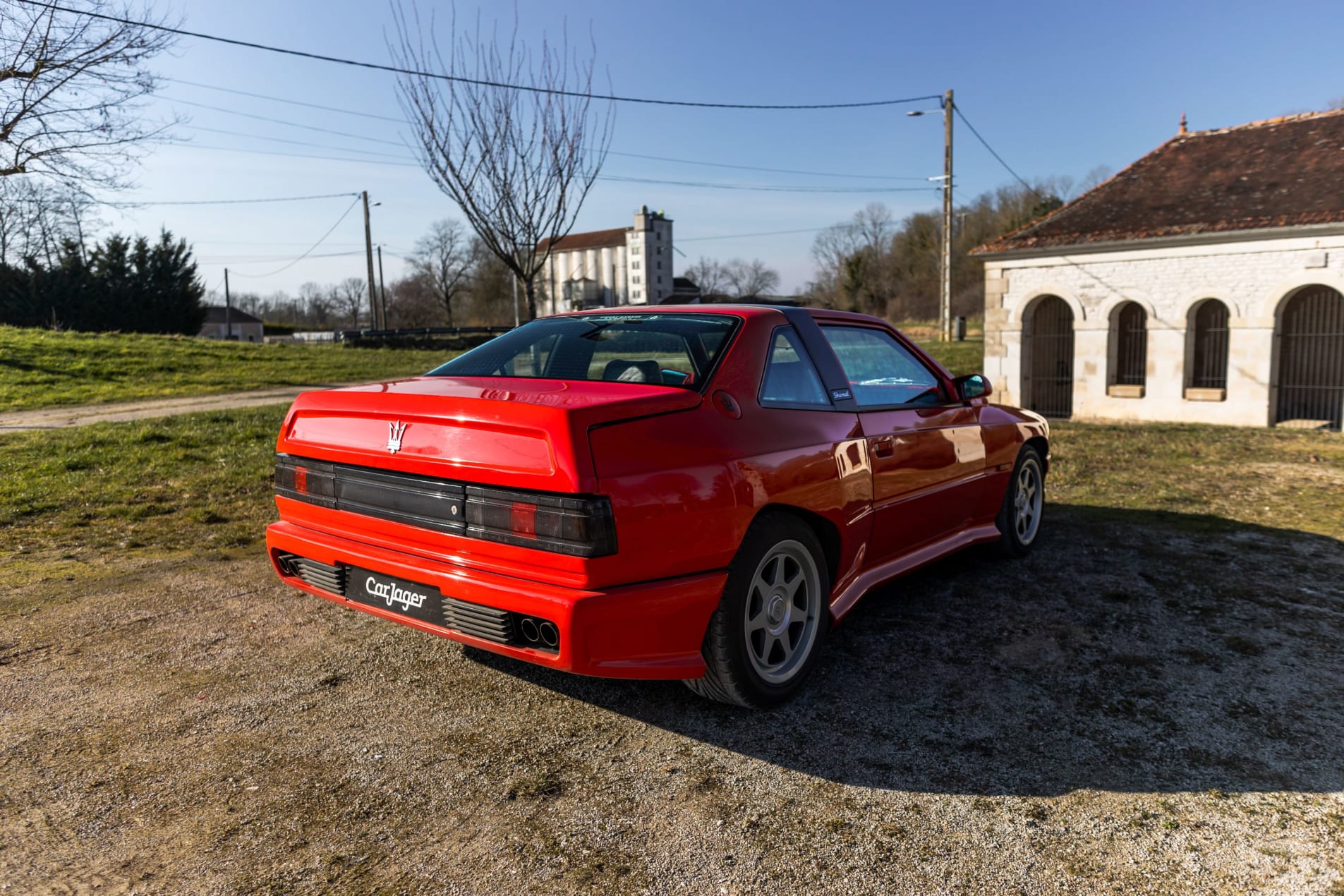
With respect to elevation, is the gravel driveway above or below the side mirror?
below

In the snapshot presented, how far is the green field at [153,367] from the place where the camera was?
15.8 m

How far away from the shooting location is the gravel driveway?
2291 mm

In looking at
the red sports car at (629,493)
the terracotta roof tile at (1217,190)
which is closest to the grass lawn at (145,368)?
the red sports car at (629,493)

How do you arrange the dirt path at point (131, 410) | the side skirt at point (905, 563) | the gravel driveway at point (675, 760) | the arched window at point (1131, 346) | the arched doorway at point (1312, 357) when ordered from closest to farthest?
the gravel driveway at point (675, 760)
the side skirt at point (905, 563)
the dirt path at point (131, 410)
the arched doorway at point (1312, 357)
the arched window at point (1131, 346)

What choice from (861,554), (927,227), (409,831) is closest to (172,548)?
(409,831)

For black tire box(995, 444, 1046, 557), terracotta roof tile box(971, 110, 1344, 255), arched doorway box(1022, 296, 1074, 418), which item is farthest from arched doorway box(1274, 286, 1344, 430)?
black tire box(995, 444, 1046, 557)

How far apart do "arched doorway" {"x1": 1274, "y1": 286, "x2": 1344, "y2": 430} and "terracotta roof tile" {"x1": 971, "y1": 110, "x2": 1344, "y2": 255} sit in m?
2.32

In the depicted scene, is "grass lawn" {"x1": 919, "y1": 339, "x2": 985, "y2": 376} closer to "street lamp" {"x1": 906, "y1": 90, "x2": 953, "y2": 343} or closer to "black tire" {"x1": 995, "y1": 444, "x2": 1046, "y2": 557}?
"street lamp" {"x1": 906, "y1": 90, "x2": 953, "y2": 343}

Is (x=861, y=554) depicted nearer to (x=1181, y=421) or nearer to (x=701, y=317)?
(x=701, y=317)

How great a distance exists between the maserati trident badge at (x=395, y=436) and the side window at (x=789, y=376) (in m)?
1.32

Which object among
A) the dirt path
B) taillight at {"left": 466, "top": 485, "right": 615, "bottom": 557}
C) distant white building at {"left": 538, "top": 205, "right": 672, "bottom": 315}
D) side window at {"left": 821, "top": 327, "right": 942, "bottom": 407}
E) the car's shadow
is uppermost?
distant white building at {"left": 538, "top": 205, "right": 672, "bottom": 315}

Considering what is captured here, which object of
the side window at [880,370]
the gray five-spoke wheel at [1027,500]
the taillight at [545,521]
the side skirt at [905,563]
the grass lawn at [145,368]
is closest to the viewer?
the taillight at [545,521]

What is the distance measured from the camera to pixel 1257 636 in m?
3.99

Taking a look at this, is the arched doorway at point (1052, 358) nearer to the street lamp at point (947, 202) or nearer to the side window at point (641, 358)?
the street lamp at point (947, 202)
